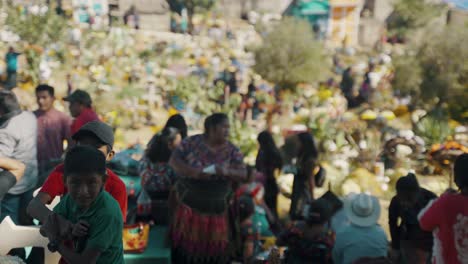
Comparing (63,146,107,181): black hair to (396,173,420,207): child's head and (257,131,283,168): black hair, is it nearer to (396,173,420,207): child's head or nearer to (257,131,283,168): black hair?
(396,173,420,207): child's head

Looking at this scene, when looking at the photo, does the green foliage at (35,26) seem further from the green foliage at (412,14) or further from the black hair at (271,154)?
the green foliage at (412,14)

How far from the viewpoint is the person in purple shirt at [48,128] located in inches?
187

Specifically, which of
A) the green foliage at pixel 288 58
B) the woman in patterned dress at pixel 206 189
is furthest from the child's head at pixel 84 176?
the green foliage at pixel 288 58

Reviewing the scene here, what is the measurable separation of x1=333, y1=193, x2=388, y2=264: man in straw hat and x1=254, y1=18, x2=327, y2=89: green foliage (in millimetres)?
9652

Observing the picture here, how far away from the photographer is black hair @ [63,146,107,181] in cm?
208

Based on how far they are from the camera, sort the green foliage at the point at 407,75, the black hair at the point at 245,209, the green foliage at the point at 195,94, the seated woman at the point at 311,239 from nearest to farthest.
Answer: the seated woman at the point at 311,239 → the black hair at the point at 245,209 → the green foliage at the point at 195,94 → the green foliage at the point at 407,75

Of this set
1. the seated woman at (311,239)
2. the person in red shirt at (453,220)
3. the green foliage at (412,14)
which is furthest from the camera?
the green foliage at (412,14)

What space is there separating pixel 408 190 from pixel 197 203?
1334 mm

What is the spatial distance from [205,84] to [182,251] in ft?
31.3

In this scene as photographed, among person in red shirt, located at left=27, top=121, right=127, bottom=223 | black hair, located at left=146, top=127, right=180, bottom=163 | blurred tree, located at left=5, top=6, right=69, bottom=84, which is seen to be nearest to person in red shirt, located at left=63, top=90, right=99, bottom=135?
black hair, located at left=146, top=127, right=180, bottom=163

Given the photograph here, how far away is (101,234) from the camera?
206cm

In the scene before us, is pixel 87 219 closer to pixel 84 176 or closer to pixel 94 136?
pixel 84 176

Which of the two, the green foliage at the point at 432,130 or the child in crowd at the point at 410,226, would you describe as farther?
the green foliage at the point at 432,130

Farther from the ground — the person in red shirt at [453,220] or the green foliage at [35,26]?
the green foliage at [35,26]
